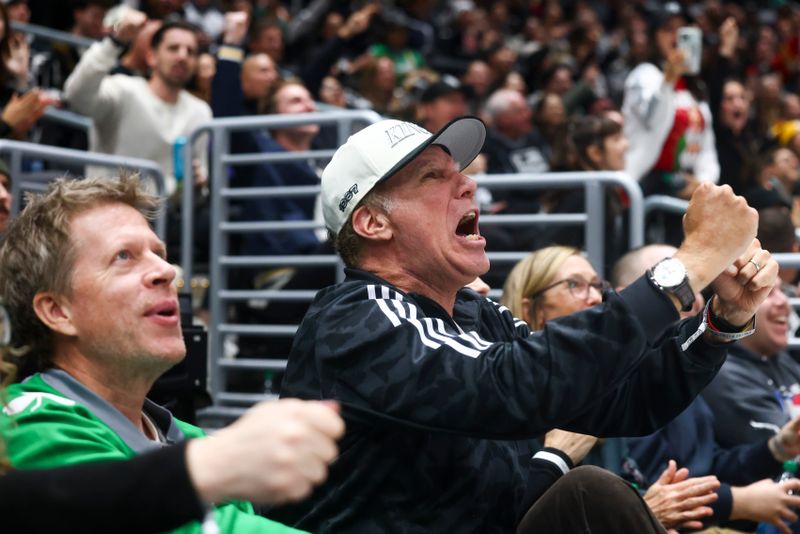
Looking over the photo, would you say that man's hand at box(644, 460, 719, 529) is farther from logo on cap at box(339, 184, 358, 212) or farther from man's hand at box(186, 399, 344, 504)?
man's hand at box(186, 399, 344, 504)

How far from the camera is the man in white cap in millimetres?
2418

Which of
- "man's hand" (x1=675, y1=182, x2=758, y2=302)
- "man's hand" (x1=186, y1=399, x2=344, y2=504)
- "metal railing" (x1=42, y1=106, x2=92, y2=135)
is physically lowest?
"metal railing" (x1=42, y1=106, x2=92, y2=135)

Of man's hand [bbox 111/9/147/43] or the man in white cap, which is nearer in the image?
the man in white cap

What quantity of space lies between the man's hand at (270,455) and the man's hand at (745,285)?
141 centimetres

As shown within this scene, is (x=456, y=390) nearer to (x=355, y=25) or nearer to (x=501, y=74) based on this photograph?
(x=355, y=25)

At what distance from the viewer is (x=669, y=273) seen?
8.00 ft

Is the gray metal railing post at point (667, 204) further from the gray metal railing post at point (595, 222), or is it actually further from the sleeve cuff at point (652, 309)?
the sleeve cuff at point (652, 309)

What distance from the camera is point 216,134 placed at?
6.36 meters

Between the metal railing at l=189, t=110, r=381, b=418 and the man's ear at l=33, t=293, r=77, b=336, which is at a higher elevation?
the man's ear at l=33, t=293, r=77, b=336

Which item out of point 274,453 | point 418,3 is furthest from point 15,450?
point 418,3

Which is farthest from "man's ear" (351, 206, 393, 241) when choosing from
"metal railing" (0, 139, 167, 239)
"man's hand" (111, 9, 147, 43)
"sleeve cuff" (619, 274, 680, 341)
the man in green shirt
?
→ "man's hand" (111, 9, 147, 43)

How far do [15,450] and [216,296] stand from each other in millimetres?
4283

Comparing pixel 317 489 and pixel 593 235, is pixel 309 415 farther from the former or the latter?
pixel 593 235

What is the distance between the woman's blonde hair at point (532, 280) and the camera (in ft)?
14.5
